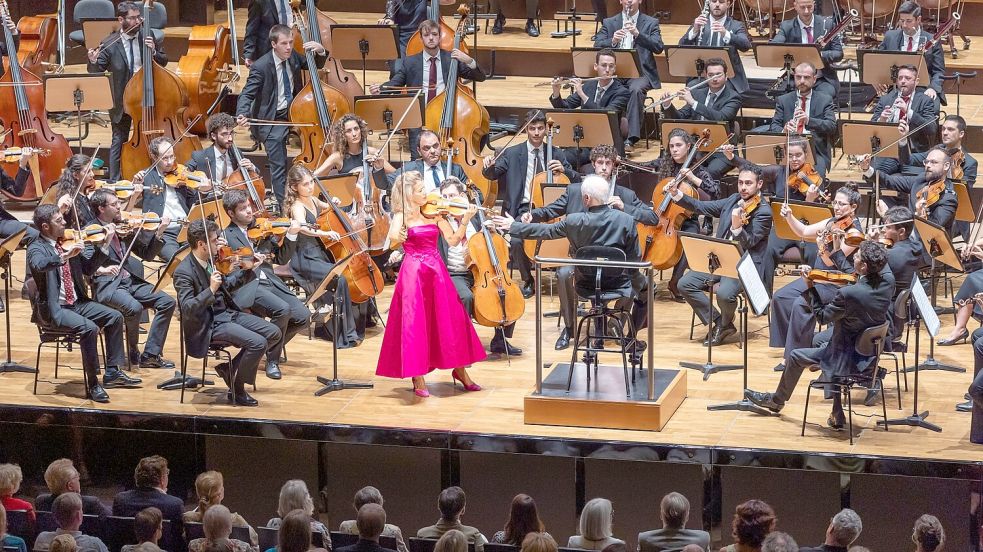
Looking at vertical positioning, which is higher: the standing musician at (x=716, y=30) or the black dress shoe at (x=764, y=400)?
the standing musician at (x=716, y=30)

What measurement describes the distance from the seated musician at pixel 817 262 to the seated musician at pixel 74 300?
3.34 metres

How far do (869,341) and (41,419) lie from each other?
13.0 ft

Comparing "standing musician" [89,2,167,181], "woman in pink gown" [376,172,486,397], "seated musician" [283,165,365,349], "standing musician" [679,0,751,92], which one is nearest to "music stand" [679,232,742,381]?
"woman in pink gown" [376,172,486,397]

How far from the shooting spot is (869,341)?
696 centimetres

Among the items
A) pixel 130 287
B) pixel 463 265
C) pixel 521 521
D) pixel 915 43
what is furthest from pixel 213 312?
pixel 915 43

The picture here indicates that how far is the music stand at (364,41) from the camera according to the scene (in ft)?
33.5

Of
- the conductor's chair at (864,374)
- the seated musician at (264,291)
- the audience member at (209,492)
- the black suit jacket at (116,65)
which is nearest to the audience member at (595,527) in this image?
the audience member at (209,492)

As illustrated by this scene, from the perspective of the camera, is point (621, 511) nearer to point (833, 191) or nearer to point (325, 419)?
point (325, 419)

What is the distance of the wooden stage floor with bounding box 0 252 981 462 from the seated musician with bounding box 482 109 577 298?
0.55m

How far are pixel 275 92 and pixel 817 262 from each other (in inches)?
157

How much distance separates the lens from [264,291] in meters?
7.98

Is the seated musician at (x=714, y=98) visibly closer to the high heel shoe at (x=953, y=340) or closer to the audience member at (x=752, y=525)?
the high heel shoe at (x=953, y=340)

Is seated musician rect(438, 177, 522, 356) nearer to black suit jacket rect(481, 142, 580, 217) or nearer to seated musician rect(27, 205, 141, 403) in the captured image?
black suit jacket rect(481, 142, 580, 217)

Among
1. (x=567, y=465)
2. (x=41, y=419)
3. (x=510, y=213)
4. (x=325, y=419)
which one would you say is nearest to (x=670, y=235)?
(x=510, y=213)
